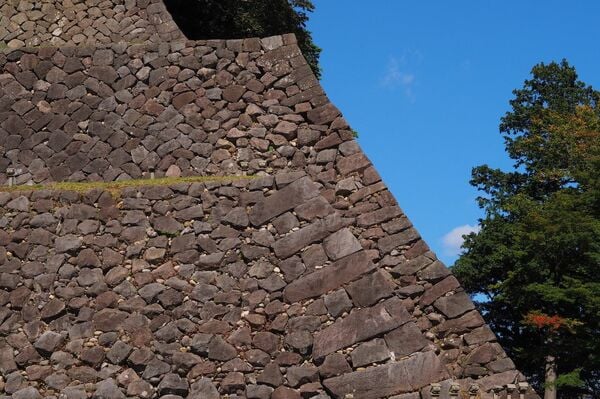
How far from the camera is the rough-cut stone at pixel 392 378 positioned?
7.19m

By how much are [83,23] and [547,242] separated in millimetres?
12313

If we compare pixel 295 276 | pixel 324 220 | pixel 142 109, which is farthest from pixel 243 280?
pixel 142 109

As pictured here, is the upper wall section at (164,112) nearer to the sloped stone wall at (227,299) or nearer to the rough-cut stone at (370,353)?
the sloped stone wall at (227,299)

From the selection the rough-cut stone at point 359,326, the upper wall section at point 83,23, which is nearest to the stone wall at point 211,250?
the rough-cut stone at point 359,326

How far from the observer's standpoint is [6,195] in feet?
30.6

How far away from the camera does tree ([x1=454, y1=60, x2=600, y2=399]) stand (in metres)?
18.8

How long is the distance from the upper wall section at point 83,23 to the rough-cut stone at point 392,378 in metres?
6.71

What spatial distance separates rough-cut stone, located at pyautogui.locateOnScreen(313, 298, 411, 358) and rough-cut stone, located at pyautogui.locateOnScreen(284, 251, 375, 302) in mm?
389

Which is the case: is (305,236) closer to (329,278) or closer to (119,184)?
(329,278)

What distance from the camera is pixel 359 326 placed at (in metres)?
7.57

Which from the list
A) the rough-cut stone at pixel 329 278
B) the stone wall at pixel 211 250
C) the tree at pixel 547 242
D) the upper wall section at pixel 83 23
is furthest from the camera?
the tree at pixel 547 242

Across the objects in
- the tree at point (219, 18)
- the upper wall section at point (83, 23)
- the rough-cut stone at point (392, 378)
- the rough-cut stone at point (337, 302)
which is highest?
the tree at point (219, 18)

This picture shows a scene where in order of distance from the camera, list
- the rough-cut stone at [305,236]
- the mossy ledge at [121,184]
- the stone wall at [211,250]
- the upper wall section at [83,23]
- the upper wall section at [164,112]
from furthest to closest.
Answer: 1. the upper wall section at [83,23]
2. the upper wall section at [164,112]
3. the mossy ledge at [121,184]
4. the rough-cut stone at [305,236]
5. the stone wall at [211,250]

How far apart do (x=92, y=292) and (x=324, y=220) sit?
2.56 meters
